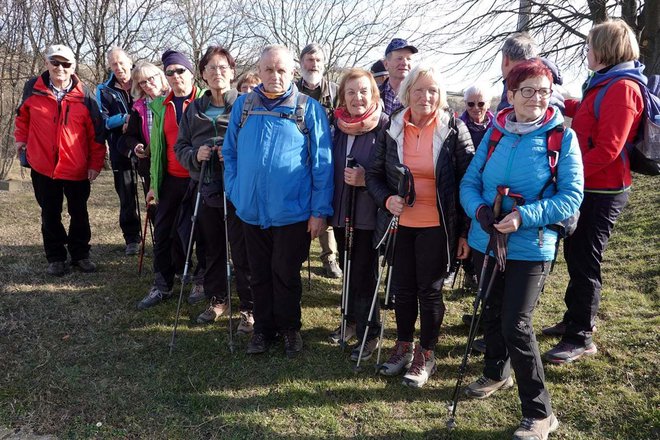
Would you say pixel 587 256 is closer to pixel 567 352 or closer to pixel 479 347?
pixel 567 352

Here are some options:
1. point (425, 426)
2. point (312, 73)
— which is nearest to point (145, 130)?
point (312, 73)

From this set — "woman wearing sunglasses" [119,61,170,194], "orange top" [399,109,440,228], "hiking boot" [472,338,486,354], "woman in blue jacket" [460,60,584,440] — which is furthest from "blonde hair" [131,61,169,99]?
"hiking boot" [472,338,486,354]

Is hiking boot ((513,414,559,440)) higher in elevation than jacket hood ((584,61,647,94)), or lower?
lower

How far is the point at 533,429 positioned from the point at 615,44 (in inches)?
98.8

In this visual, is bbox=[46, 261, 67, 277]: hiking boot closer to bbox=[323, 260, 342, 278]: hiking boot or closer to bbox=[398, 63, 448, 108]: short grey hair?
bbox=[323, 260, 342, 278]: hiking boot

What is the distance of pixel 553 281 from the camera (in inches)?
211

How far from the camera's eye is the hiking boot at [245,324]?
415 cm

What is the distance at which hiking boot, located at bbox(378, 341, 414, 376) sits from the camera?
3.51 m

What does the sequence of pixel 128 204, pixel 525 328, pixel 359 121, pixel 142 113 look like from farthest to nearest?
pixel 128 204
pixel 142 113
pixel 359 121
pixel 525 328

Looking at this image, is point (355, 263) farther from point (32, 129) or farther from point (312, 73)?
point (32, 129)

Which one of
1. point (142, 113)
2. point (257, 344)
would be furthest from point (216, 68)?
point (257, 344)

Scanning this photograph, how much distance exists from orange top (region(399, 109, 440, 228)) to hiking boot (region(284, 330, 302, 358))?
1.39m

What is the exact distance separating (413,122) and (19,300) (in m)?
4.08

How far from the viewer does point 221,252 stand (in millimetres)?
4363
